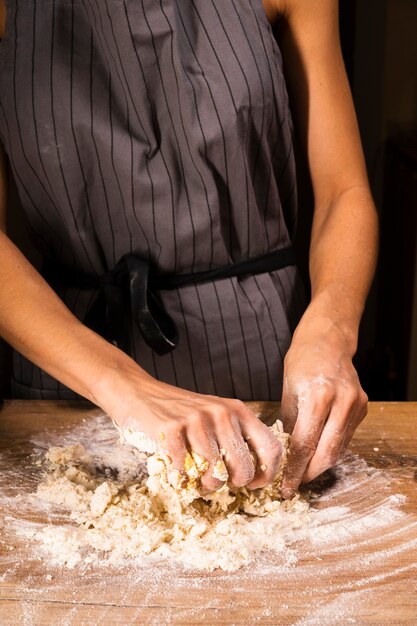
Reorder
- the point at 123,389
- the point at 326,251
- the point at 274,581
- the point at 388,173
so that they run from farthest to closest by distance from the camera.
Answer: the point at 388,173 < the point at 326,251 < the point at 123,389 < the point at 274,581

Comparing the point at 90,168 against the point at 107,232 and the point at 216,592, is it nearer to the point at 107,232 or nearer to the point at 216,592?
the point at 107,232

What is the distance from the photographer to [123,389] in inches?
34.7

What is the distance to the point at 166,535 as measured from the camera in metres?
0.83

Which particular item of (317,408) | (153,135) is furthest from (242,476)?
(153,135)

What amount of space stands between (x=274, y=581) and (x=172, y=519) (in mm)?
145

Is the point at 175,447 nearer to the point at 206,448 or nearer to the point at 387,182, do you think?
the point at 206,448

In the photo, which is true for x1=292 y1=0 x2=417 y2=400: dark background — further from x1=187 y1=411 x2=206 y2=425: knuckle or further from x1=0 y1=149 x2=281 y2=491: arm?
x1=187 y1=411 x2=206 y2=425: knuckle

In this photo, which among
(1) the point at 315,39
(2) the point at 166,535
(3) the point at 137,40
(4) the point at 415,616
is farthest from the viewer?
(1) the point at 315,39

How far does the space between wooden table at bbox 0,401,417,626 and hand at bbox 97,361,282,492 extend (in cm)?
10

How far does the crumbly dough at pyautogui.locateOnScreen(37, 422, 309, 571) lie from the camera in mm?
807

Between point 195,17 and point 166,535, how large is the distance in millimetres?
727

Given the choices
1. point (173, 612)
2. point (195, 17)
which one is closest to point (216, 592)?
point (173, 612)

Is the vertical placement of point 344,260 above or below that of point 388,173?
below

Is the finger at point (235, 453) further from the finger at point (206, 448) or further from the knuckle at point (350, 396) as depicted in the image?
the knuckle at point (350, 396)
